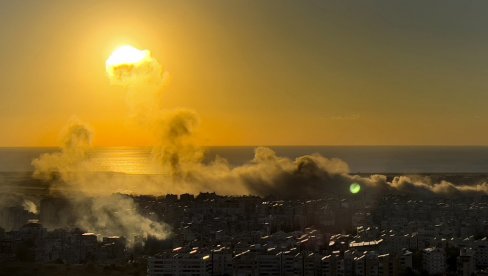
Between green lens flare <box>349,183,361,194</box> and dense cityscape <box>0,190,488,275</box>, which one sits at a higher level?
green lens flare <box>349,183,361,194</box>

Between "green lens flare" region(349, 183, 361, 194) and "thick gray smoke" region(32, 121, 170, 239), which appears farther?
"green lens flare" region(349, 183, 361, 194)

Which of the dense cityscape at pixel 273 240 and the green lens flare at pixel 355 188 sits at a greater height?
the green lens flare at pixel 355 188

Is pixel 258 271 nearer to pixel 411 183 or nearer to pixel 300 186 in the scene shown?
pixel 300 186

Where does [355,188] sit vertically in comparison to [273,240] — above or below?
above

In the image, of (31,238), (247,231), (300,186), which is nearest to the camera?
(31,238)

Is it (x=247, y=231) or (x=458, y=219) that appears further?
(x=458, y=219)

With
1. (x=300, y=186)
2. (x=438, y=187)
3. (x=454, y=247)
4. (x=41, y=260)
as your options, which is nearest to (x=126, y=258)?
(x=41, y=260)

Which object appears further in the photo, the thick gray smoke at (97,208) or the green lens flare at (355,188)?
the green lens flare at (355,188)

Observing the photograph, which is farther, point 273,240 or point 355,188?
point 355,188
